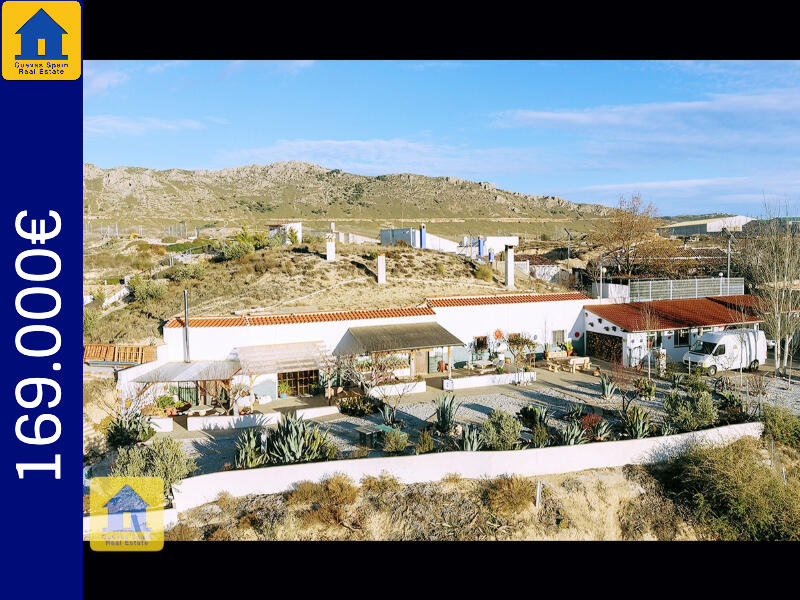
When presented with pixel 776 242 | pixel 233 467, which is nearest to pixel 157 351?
pixel 233 467

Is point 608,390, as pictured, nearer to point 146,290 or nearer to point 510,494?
point 510,494

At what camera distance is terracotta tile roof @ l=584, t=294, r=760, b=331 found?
22953mm

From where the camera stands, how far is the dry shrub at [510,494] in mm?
11688

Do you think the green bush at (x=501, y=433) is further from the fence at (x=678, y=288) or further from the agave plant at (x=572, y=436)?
the fence at (x=678, y=288)

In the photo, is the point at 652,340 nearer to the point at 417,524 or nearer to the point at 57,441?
the point at 417,524

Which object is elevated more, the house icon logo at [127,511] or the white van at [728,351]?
the white van at [728,351]

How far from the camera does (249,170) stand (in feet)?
314

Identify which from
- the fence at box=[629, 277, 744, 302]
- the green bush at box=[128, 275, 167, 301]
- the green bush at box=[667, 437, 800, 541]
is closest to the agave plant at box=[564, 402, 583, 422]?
the green bush at box=[667, 437, 800, 541]

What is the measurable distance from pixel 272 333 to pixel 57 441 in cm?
1352

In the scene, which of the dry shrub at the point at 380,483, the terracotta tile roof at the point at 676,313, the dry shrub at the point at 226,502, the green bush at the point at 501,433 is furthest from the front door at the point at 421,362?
the dry shrub at the point at 226,502

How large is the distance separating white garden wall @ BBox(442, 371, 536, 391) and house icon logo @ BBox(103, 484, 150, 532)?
36.1 ft
